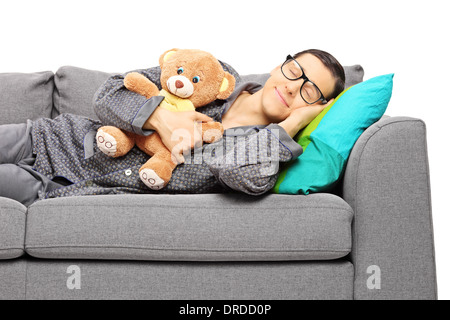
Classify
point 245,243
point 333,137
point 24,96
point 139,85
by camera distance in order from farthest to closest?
1. point 24,96
2. point 139,85
3. point 333,137
4. point 245,243

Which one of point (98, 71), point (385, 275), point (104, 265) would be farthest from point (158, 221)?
point (98, 71)

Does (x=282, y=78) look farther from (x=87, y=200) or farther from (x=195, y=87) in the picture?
(x=87, y=200)

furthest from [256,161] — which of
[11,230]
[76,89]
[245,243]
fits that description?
[76,89]

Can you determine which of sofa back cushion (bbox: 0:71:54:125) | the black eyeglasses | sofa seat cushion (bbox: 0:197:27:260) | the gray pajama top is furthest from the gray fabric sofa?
sofa back cushion (bbox: 0:71:54:125)

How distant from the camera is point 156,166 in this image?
1578 millimetres

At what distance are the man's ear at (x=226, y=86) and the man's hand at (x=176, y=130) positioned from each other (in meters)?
0.17

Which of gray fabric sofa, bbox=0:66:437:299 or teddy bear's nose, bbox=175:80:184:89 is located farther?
teddy bear's nose, bbox=175:80:184:89

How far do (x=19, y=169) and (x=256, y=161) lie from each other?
816mm

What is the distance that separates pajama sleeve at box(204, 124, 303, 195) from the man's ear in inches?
10.2

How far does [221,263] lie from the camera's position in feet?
4.77

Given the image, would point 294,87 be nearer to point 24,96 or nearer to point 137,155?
point 137,155

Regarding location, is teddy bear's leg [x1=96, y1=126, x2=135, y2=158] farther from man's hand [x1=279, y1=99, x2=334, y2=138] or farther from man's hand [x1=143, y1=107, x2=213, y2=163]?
man's hand [x1=279, y1=99, x2=334, y2=138]

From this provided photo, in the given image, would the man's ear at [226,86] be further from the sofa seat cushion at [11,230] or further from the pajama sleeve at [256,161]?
the sofa seat cushion at [11,230]

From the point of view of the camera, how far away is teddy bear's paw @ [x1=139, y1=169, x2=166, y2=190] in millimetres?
1574
